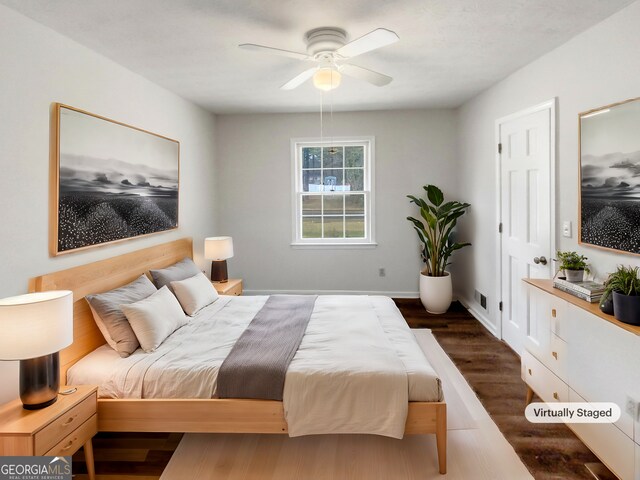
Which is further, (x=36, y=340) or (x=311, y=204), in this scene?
(x=311, y=204)

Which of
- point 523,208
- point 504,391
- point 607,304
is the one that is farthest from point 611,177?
point 504,391

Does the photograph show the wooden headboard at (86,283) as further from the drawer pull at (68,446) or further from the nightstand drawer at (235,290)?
the nightstand drawer at (235,290)

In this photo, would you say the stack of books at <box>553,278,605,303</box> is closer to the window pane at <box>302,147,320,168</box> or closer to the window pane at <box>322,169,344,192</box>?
the window pane at <box>322,169,344,192</box>

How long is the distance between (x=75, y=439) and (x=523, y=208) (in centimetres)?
360

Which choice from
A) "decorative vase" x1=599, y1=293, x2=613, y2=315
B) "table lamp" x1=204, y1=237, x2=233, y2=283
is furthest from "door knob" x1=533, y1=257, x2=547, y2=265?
"table lamp" x1=204, y1=237, x2=233, y2=283

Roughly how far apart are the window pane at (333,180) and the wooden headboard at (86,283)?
270 cm

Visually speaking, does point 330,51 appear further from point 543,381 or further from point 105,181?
point 543,381

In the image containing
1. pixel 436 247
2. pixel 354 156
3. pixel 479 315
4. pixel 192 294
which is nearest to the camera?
pixel 192 294

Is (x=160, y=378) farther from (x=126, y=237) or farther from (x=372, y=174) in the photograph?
(x=372, y=174)

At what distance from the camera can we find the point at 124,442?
2.31 metres

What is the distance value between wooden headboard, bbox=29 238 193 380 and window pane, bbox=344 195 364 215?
280 centimetres

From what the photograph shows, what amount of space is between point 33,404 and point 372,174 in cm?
430

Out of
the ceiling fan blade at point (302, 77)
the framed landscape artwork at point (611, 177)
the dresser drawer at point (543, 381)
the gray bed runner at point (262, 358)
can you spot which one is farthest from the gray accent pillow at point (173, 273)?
the framed landscape artwork at point (611, 177)

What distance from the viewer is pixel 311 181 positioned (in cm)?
537
